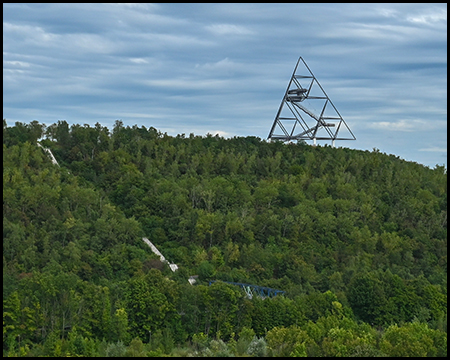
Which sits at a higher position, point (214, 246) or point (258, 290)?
point (214, 246)

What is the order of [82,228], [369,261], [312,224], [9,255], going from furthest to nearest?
[312,224] → [369,261] → [82,228] → [9,255]

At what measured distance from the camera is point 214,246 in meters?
37.7

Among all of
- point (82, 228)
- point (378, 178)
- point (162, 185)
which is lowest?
point (82, 228)

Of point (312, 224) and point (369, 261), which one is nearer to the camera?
point (369, 261)

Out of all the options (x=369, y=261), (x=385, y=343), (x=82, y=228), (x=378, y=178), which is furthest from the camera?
(x=378, y=178)

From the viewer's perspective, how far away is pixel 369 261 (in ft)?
124

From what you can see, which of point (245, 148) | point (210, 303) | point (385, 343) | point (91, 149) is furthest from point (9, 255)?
point (245, 148)

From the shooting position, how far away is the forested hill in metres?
26.5

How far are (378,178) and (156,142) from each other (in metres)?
15.8

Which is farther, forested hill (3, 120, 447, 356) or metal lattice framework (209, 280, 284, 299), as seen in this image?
metal lattice framework (209, 280, 284, 299)

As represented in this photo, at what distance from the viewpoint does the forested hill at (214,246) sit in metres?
26.5

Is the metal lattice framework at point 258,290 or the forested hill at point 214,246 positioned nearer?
the forested hill at point 214,246

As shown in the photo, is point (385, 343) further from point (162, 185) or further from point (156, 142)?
point (156, 142)

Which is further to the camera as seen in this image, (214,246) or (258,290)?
(214,246)
